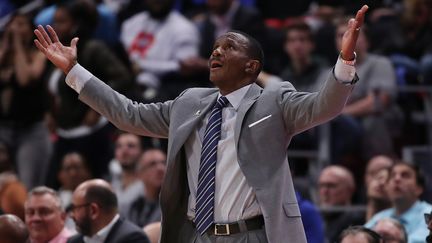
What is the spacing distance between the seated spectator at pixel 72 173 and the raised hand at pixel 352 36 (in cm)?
512

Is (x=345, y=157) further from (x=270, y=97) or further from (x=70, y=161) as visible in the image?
(x=270, y=97)

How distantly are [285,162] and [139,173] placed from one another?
449 centimetres

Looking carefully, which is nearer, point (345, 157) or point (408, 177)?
point (408, 177)

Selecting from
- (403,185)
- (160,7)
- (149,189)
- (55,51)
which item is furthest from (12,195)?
(55,51)

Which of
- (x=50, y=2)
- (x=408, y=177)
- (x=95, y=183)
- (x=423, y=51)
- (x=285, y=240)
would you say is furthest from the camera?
(x=50, y=2)

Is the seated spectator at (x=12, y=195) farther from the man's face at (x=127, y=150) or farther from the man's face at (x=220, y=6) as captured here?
the man's face at (x=220, y=6)

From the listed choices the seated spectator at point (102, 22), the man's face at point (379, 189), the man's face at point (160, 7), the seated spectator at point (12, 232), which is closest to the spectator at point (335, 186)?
the man's face at point (379, 189)

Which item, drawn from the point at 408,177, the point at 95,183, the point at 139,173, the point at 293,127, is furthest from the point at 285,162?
the point at 139,173

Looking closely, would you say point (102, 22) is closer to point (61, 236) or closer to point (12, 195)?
point (12, 195)

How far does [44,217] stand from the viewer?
22.7ft

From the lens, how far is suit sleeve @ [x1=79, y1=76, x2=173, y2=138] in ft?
16.5

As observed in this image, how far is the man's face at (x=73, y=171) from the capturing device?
927 cm

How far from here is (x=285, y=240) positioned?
4676 millimetres

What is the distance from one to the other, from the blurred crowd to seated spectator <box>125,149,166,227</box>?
11 millimetres
